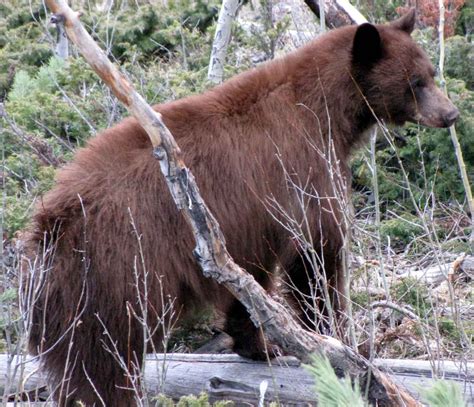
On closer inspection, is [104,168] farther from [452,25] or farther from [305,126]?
[452,25]

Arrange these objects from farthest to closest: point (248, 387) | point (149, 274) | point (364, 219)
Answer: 1. point (364, 219)
2. point (248, 387)
3. point (149, 274)

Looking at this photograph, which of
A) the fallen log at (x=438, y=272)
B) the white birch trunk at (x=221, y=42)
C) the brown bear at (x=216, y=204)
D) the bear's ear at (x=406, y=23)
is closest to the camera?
the brown bear at (x=216, y=204)

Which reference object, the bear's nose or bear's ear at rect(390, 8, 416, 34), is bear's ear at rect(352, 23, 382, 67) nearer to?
bear's ear at rect(390, 8, 416, 34)

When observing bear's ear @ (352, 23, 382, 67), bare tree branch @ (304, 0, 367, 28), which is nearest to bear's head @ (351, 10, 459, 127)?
bear's ear @ (352, 23, 382, 67)

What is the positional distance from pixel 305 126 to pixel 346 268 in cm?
92

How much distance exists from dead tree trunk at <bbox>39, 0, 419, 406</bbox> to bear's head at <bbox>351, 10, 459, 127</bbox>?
6.16 feet

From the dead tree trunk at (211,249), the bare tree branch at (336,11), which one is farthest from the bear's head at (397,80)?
the bare tree branch at (336,11)

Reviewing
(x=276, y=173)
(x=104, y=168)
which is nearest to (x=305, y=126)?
(x=276, y=173)

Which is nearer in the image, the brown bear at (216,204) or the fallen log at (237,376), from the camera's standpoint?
the brown bear at (216,204)

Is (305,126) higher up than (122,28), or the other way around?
(122,28)

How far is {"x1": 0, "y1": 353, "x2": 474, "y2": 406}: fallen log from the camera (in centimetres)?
485

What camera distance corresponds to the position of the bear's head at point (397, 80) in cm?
540

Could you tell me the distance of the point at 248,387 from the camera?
199 inches

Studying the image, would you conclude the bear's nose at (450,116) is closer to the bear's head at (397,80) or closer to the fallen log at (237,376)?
the bear's head at (397,80)
